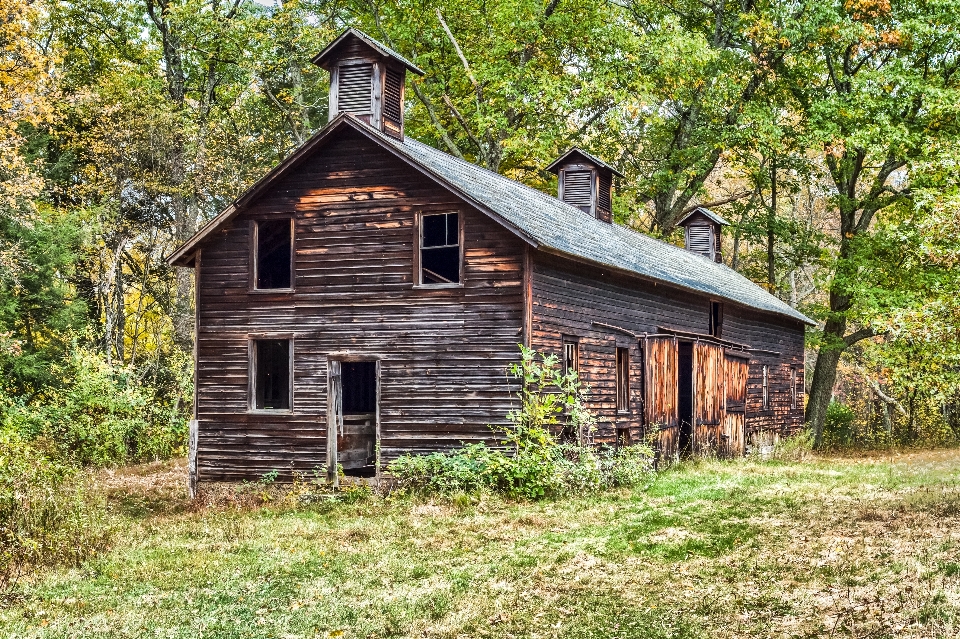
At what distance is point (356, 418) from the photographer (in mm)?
21688

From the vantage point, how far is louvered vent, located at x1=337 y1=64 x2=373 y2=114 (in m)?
20.5

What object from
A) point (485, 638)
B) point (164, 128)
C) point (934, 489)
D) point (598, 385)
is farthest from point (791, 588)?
point (164, 128)

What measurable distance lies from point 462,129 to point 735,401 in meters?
17.3

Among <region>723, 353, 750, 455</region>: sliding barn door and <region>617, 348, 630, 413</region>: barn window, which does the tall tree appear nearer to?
<region>723, 353, 750, 455</region>: sliding barn door

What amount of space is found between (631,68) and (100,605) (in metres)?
28.6

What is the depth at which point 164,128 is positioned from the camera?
31766mm

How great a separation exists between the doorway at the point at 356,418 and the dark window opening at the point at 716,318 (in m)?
9.66

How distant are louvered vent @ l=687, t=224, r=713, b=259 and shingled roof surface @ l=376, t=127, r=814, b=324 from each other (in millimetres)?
4410

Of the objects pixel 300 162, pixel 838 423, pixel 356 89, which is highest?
pixel 356 89

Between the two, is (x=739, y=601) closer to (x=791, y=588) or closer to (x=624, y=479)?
(x=791, y=588)

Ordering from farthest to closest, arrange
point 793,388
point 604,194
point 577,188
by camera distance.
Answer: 1. point 793,388
2. point 604,194
3. point 577,188

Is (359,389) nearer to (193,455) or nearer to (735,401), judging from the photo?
(193,455)

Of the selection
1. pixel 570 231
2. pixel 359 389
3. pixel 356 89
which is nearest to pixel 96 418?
pixel 359 389

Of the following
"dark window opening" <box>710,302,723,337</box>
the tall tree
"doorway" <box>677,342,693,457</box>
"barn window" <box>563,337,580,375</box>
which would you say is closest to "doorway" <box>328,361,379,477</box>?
"barn window" <box>563,337,580,375</box>
